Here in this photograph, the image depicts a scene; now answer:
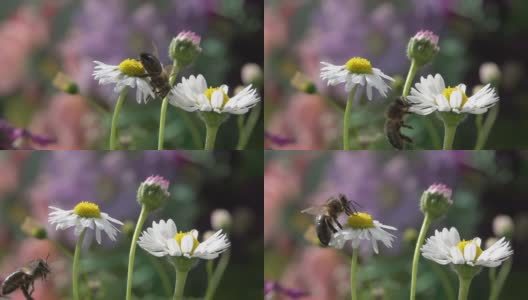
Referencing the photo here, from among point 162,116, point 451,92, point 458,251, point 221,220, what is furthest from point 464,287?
point 162,116

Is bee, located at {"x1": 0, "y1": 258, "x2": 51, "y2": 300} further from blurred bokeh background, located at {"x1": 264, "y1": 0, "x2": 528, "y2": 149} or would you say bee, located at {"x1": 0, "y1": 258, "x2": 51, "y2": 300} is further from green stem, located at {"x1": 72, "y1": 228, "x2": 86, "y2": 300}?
blurred bokeh background, located at {"x1": 264, "y1": 0, "x2": 528, "y2": 149}

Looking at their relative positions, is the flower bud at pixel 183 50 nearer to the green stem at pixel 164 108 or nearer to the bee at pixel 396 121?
the green stem at pixel 164 108

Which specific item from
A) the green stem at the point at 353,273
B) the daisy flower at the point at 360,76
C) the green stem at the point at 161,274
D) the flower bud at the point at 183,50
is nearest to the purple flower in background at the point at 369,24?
the daisy flower at the point at 360,76

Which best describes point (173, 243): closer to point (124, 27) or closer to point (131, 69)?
point (131, 69)

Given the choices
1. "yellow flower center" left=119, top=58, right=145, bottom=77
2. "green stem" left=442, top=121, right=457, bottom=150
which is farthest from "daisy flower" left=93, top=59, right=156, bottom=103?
"green stem" left=442, top=121, right=457, bottom=150

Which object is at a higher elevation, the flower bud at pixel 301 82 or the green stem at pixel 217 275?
the flower bud at pixel 301 82
